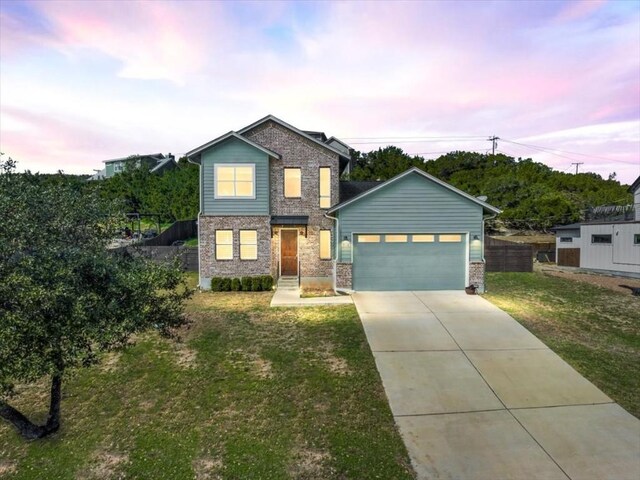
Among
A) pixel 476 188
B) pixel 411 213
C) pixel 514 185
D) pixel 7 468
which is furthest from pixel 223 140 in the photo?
pixel 476 188

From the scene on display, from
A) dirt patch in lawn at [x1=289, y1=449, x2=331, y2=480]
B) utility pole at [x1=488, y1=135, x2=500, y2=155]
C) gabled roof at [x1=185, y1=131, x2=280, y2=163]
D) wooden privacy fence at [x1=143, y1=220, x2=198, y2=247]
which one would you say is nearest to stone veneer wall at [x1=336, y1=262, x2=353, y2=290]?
gabled roof at [x1=185, y1=131, x2=280, y2=163]

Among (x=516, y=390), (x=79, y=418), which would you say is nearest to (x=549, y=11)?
(x=516, y=390)

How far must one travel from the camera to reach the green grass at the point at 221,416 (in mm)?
4695

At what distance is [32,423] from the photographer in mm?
5535

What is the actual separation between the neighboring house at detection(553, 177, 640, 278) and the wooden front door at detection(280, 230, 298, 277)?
19057mm

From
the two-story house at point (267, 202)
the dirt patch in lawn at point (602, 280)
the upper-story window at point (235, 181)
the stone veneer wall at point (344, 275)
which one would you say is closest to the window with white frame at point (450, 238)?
the stone veneer wall at point (344, 275)

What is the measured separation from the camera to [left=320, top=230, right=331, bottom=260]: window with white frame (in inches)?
682

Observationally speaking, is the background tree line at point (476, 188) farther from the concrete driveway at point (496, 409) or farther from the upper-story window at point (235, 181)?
the concrete driveway at point (496, 409)

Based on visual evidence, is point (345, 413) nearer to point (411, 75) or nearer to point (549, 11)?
point (549, 11)

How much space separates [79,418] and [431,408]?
6.24 m

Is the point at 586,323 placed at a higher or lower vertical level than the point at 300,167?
lower

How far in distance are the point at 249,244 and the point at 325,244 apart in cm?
385

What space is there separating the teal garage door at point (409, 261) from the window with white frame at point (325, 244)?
220cm

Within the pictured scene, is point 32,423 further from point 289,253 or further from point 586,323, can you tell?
point 586,323
